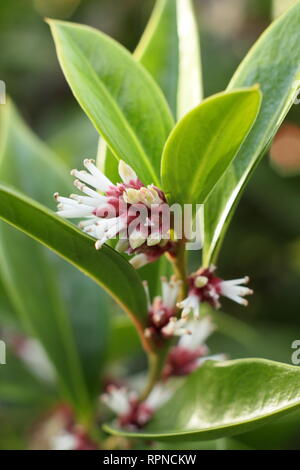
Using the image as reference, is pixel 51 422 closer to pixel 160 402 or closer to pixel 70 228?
pixel 160 402

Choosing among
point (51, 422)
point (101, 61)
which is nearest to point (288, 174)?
point (51, 422)

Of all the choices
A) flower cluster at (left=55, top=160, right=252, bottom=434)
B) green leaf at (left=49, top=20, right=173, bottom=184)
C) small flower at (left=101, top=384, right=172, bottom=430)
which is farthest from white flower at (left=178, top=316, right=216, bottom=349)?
green leaf at (left=49, top=20, right=173, bottom=184)

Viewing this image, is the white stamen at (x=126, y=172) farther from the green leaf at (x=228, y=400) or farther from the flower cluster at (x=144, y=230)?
the green leaf at (x=228, y=400)

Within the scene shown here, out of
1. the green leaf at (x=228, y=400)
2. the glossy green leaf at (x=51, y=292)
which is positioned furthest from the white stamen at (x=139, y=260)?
the glossy green leaf at (x=51, y=292)

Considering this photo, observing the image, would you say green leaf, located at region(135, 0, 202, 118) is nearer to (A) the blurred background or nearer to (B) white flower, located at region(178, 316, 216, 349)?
(B) white flower, located at region(178, 316, 216, 349)
